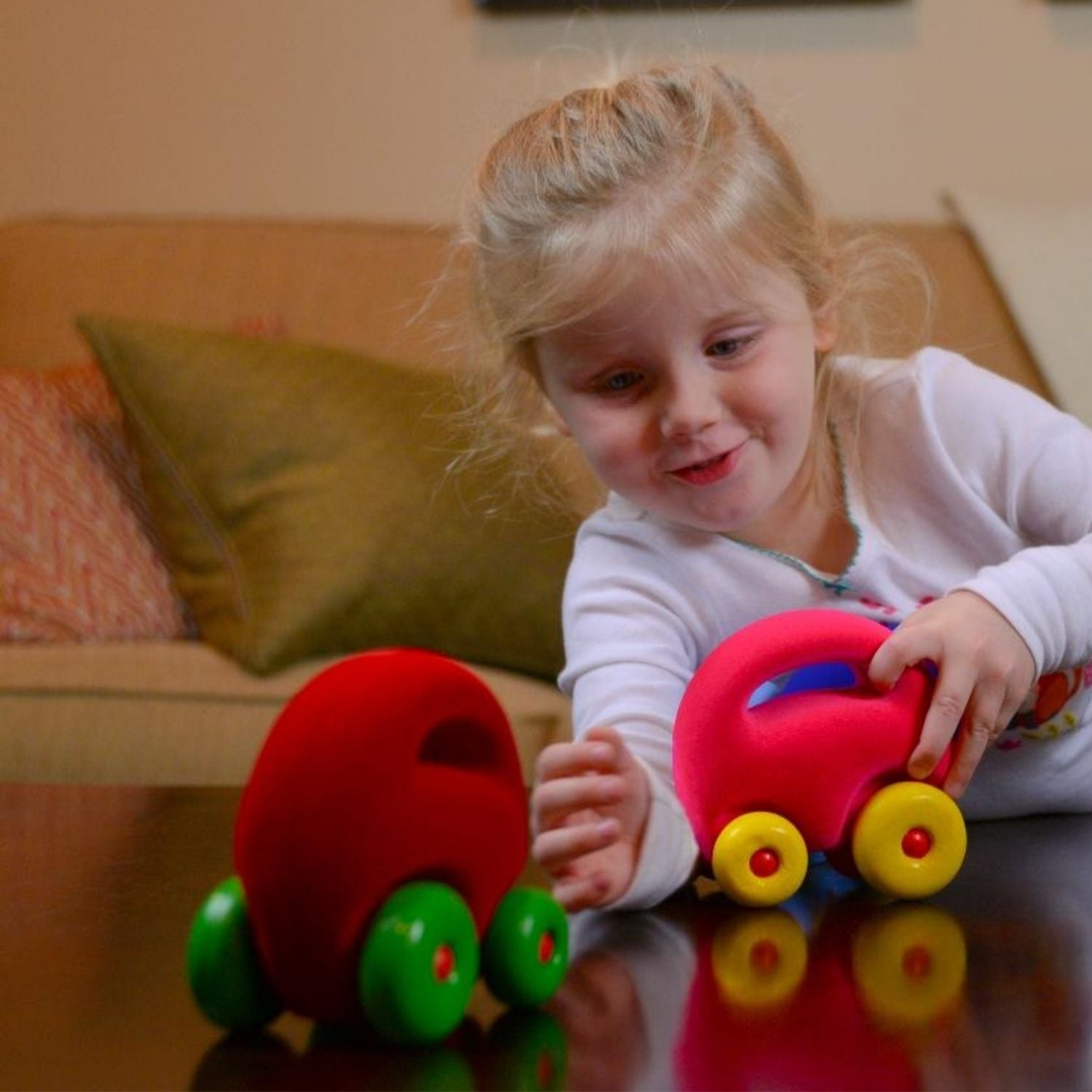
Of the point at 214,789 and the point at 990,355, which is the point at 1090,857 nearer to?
the point at 214,789

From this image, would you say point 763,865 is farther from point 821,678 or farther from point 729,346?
point 729,346

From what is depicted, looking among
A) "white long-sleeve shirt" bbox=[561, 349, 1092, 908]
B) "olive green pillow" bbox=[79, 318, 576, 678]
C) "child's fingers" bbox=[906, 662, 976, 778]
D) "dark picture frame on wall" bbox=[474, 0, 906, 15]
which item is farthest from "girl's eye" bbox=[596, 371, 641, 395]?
"dark picture frame on wall" bbox=[474, 0, 906, 15]

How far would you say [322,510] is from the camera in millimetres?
1905

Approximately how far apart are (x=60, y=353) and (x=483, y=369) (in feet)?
4.07

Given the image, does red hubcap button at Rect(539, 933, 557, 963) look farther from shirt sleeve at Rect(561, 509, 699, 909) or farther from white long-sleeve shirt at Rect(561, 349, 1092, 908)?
white long-sleeve shirt at Rect(561, 349, 1092, 908)

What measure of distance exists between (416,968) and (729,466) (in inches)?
21.0

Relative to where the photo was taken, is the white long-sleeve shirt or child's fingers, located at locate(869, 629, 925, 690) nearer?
child's fingers, located at locate(869, 629, 925, 690)

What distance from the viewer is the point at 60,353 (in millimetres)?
2322

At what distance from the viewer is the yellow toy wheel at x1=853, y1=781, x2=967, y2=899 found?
2.61ft

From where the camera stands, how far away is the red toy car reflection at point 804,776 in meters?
0.80

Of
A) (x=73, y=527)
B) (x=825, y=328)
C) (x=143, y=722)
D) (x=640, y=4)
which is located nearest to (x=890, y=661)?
(x=825, y=328)

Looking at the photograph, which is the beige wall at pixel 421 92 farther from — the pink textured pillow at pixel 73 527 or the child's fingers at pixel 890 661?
the child's fingers at pixel 890 661

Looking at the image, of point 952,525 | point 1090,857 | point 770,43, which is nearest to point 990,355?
point 770,43

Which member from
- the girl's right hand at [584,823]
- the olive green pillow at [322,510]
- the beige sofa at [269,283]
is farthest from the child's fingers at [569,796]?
the beige sofa at [269,283]
